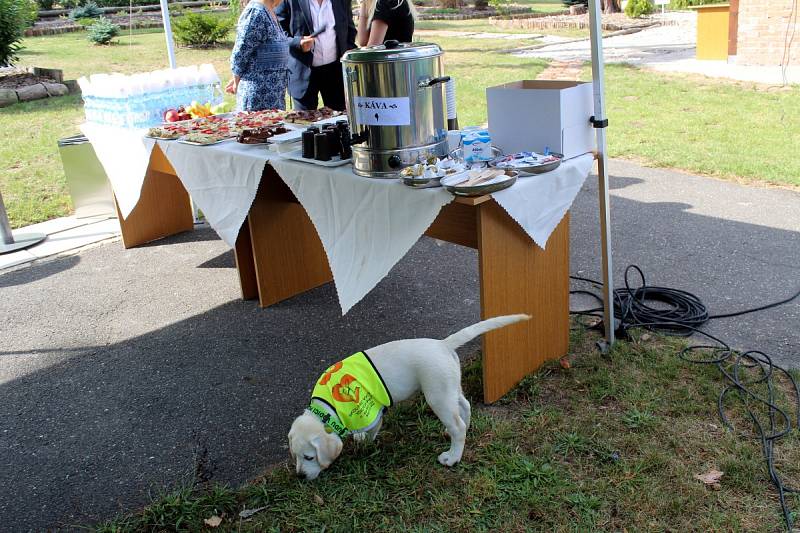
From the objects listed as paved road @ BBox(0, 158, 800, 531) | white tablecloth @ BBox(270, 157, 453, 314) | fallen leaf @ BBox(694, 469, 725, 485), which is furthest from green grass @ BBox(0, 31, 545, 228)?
fallen leaf @ BBox(694, 469, 725, 485)

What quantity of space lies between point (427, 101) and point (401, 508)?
159 centimetres

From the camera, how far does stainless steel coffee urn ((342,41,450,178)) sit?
2.77 metres

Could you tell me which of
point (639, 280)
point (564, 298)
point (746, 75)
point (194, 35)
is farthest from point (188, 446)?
point (194, 35)

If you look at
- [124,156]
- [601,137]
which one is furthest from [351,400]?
[124,156]

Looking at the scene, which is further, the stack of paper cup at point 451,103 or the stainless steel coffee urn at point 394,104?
the stack of paper cup at point 451,103

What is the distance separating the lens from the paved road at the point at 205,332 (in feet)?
9.40

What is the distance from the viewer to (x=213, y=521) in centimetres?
248

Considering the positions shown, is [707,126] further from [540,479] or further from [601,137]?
[540,479]

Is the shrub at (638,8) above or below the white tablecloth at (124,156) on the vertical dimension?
above

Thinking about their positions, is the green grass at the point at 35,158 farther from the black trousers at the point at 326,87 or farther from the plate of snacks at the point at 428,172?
the plate of snacks at the point at 428,172


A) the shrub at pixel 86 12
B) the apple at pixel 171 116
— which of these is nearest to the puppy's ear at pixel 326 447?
the apple at pixel 171 116

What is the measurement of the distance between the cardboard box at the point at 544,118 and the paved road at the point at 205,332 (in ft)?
3.66

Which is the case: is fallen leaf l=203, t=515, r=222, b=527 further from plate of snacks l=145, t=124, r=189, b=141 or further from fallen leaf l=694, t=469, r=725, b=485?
plate of snacks l=145, t=124, r=189, b=141

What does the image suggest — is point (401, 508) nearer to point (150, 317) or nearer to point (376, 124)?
point (376, 124)
